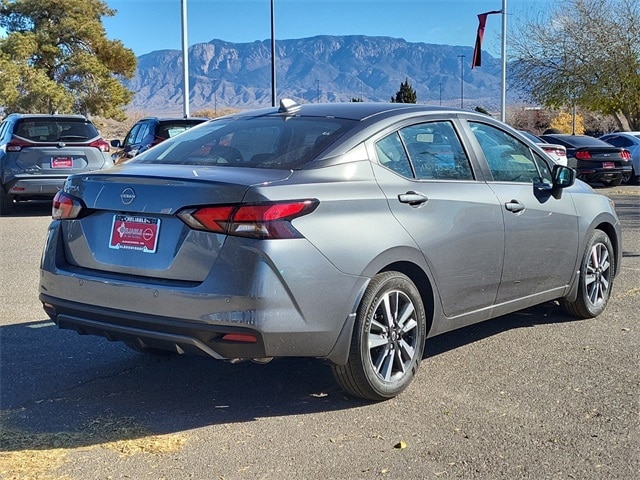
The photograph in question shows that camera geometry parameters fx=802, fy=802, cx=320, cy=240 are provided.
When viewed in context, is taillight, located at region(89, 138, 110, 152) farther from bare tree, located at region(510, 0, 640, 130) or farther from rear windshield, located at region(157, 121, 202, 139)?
bare tree, located at region(510, 0, 640, 130)

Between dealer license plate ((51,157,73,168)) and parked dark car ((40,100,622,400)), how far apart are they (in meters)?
8.24

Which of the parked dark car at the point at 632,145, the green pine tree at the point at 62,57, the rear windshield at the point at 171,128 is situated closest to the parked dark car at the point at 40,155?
the rear windshield at the point at 171,128

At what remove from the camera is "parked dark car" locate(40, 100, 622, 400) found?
3885 millimetres

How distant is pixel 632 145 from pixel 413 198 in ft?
62.8

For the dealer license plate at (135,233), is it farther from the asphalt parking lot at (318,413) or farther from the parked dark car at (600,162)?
the parked dark car at (600,162)

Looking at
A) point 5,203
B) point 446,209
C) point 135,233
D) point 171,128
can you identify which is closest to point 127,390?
point 135,233

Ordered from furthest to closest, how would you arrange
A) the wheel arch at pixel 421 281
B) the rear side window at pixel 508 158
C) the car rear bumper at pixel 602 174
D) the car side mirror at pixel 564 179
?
the car rear bumper at pixel 602 174
the car side mirror at pixel 564 179
the rear side window at pixel 508 158
the wheel arch at pixel 421 281

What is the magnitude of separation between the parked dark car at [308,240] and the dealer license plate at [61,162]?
824cm

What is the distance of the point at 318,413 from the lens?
427cm

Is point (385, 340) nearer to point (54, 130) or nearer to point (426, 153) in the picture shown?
point (426, 153)

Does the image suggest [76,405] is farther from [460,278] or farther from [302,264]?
[460,278]

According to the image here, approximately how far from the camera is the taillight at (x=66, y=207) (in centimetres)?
435

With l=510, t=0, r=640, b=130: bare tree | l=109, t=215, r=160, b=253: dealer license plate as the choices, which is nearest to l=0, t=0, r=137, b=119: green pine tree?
l=510, t=0, r=640, b=130: bare tree

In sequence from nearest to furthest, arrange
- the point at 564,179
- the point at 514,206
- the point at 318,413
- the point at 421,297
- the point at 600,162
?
the point at 318,413 < the point at 421,297 < the point at 514,206 < the point at 564,179 < the point at 600,162
